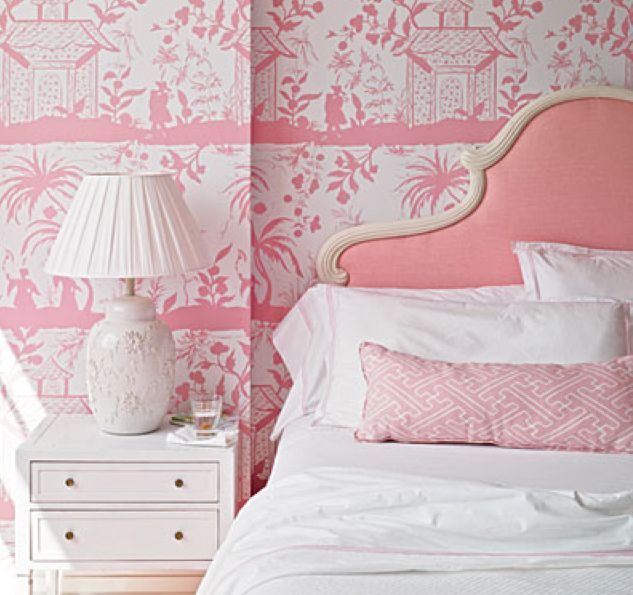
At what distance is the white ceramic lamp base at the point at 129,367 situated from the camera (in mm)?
3023

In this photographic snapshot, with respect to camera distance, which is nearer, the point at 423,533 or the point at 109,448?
the point at 423,533

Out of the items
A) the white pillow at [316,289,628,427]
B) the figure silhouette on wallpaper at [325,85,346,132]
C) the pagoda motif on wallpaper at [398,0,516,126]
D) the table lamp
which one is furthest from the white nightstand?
the pagoda motif on wallpaper at [398,0,516,126]

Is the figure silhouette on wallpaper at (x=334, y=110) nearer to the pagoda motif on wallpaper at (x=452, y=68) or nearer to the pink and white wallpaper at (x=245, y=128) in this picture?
the pink and white wallpaper at (x=245, y=128)

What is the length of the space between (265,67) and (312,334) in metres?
0.82

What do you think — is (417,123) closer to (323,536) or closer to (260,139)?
(260,139)

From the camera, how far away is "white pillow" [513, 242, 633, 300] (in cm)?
313

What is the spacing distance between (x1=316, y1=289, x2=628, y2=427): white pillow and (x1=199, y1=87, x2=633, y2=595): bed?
0.11 m

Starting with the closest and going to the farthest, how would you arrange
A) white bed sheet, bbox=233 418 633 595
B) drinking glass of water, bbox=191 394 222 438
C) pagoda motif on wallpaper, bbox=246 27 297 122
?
white bed sheet, bbox=233 418 633 595
drinking glass of water, bbox=191 394 222 438
pagoda motif on wallpaper, bbox=246 27 297 122

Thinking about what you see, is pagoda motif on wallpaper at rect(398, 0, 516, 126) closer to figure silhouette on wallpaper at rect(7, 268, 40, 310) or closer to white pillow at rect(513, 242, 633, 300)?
white pillow at rect(513, 242, 633, 300)

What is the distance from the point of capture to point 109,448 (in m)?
2.98

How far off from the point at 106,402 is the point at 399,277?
97 centimetres

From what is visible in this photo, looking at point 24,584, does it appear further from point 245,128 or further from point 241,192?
point 245,128

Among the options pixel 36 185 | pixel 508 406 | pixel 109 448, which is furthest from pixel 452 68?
pixel 109 448

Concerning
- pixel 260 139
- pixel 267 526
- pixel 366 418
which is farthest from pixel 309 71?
pixel 267 526
